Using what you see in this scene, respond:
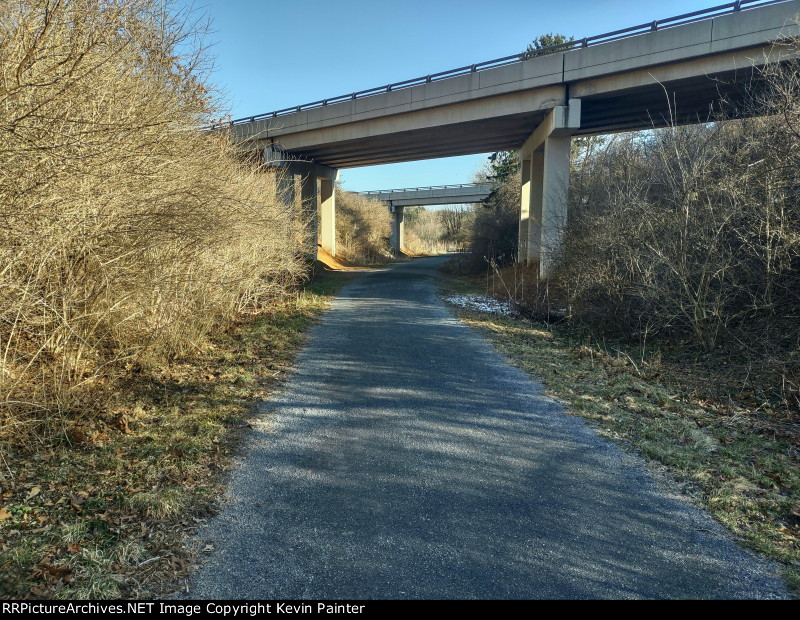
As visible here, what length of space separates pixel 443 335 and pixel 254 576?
7.55 metres

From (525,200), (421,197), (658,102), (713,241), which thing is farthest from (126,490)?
(421,197)

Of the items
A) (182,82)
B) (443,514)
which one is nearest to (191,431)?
(443,514)

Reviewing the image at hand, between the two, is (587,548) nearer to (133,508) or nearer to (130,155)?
(133,508)

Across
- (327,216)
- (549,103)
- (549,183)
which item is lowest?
(549,183)

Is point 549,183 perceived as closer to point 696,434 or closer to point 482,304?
point 482,304

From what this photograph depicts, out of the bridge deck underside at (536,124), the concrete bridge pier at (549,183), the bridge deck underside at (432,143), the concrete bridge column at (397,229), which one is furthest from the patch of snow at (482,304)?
the concrete bridge column at (397,229)

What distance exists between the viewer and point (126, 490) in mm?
3740

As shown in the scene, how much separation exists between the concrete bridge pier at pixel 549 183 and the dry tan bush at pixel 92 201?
972cm

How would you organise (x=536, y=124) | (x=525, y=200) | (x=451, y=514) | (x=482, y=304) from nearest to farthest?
1. (x=451, y=514)
2. (x=482, y=304)
3. (x=536, y=124)
4. (x=525, y=200)

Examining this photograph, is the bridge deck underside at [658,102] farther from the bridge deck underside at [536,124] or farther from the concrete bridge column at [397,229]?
the concrete bridge column at [397,229]

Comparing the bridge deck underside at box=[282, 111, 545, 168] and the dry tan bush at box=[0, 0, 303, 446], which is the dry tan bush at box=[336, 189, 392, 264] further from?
the dry tan bush at box=[0, 0, 303, 446]

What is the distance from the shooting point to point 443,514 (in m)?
3.43

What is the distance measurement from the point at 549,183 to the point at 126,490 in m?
18.7

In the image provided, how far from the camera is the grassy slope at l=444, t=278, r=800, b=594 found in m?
3.39
